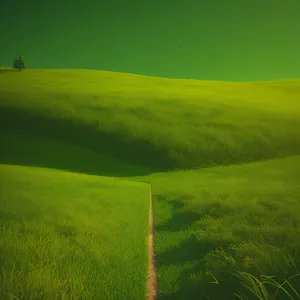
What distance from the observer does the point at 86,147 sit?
3597 cm

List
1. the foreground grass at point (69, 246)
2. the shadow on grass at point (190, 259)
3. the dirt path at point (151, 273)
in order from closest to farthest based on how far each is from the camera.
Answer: the foreground grass at point (69, 246) → the shadow on grass at point (190, 259) → the dirt path at point (151, 273)

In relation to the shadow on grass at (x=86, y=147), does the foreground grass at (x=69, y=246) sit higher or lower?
higher

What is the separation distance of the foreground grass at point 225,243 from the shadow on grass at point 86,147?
1661cm

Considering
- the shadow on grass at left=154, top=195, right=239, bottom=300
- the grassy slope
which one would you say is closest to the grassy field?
the shadow on grass at left=154, top=195, right=239, bottom=300

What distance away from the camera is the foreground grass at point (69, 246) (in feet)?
21.8

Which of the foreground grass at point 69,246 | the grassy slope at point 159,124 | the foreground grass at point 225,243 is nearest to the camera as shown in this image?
the foreground grass at point 69,246

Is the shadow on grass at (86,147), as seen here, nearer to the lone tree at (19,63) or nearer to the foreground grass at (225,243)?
the foreground grass at (225,243)

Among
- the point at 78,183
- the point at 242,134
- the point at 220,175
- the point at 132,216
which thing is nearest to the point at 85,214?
the point at 132,216

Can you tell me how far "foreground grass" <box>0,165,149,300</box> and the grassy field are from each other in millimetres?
122

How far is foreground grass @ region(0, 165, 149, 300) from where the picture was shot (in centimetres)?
664

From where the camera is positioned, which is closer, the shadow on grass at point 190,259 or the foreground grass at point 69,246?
the foreground grass at point 69,246

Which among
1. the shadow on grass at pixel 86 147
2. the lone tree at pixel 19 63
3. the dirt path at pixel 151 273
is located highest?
the dirt path at pixel 151 273

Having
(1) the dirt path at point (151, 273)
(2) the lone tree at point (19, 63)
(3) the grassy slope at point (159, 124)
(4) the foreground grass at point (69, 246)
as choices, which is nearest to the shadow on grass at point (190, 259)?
(1) the dirt path at point (151, 273)

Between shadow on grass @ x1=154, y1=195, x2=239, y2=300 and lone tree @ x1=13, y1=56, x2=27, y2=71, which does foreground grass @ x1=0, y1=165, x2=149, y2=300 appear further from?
lone tree @ x1=13, y1=56, x2=27, y2=71
